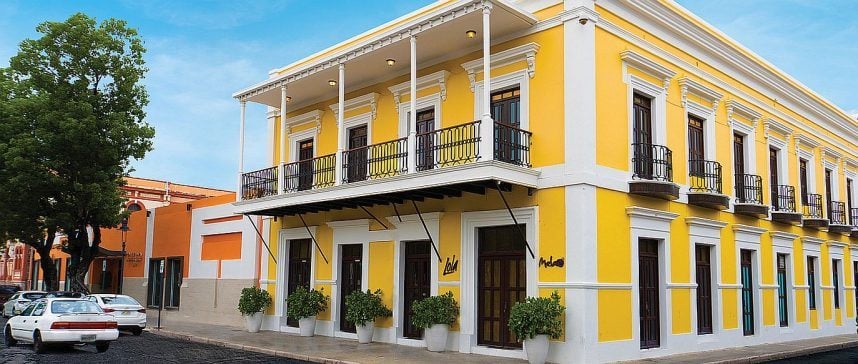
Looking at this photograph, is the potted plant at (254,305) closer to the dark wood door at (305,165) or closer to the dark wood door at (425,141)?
the dark wood door at (305,165)

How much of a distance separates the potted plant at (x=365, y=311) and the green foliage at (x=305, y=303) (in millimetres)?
1717

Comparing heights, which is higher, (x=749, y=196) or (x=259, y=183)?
(x=259, y=183)

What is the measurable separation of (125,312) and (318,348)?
7909 millimetres

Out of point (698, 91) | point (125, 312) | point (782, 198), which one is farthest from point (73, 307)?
point (782, 198)

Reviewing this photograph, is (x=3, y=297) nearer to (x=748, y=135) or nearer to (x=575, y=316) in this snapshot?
(x=575, y=316)

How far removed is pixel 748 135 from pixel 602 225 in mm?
7871

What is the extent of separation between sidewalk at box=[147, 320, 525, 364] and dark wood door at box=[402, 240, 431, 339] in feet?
2.18

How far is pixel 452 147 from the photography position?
1534cm

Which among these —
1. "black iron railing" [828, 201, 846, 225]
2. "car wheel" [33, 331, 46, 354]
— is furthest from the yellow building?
"car wheel" [33, 331, 46, 354]

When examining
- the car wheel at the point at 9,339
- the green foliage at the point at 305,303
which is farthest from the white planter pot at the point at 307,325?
the car wheel at the point at 9,339

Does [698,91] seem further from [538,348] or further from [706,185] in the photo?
[538,348]

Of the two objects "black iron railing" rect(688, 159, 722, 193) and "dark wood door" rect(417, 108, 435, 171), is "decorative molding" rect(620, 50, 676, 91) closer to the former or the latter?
"black iron railing" rect(688, 159, 722, 193)

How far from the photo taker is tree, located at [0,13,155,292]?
84.9 ft

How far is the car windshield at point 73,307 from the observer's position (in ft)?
53.4
